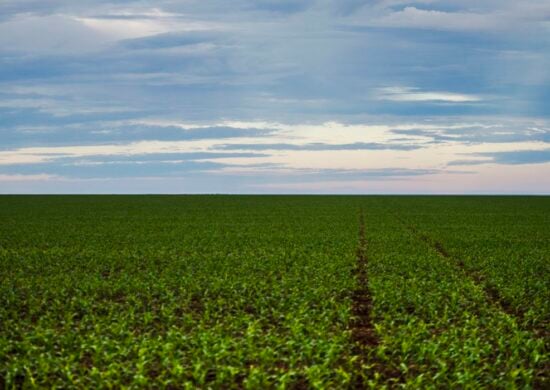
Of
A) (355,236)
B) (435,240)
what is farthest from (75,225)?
(435,240)

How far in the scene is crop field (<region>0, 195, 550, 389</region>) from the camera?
10.2m

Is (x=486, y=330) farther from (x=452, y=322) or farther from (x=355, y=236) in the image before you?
(x=355, y=236)

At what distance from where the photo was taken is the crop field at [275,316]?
10.2 metres

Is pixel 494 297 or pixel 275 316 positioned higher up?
pixel 275 316

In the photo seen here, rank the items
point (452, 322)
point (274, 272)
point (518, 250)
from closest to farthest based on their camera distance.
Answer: point (452, 322) < point (274, 272) < point (518, 250)

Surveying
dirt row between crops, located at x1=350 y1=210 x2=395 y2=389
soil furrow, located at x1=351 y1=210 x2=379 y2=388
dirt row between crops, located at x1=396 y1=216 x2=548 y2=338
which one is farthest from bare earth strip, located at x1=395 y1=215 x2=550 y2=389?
soil furrow, located at x1=351 y1=210 x2=379 y2=388

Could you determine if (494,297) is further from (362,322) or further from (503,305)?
(362,322)

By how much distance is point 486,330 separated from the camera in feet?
43.3

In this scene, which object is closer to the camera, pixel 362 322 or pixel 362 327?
pixel 362 327

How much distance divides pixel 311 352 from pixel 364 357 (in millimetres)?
1014

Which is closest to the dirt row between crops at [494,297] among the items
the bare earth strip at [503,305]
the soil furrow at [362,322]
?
the bare earth strip at [503,305]

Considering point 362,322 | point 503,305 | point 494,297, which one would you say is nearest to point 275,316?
point 362,322

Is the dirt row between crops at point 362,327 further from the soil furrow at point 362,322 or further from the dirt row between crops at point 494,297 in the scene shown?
the dirt row between crops at point 494,297

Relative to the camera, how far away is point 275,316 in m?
14.1
